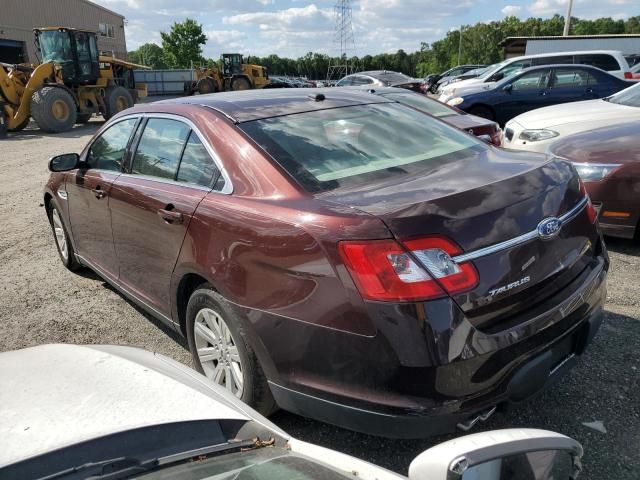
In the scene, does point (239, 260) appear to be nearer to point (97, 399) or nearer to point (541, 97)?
point (97, 399)

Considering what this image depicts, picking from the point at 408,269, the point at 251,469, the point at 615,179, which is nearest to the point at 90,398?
the point at 251,469

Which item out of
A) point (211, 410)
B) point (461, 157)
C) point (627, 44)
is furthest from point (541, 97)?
point (627, 44)

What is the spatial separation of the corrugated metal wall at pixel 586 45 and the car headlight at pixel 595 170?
24372mm

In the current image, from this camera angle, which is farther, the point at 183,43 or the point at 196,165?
the point at 183,43

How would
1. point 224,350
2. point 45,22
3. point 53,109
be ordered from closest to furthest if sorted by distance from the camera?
point 224,350 → point 53,109 → point 45,22

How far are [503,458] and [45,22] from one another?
5834 cm

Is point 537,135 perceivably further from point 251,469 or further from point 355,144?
point 251,469

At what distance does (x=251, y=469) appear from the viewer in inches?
53.6

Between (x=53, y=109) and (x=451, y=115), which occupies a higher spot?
(x=451, y=115)

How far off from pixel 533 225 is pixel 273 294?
1110 mm

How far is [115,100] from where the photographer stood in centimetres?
1956

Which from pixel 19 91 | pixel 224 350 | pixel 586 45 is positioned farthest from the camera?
pixel 586 45

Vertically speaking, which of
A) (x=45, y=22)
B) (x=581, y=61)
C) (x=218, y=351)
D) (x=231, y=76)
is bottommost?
(x=218, y=351)

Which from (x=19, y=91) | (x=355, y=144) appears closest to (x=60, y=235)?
(x=355, y=144)
